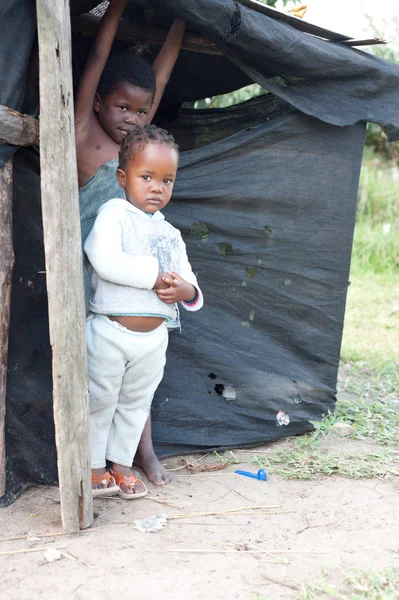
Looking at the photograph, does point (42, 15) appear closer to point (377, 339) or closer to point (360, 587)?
point (360, 587)

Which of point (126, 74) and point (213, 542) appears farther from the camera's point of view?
point (126, 74)

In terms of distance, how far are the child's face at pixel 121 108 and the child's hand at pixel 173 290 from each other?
0.78 metres

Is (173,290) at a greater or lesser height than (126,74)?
lesser

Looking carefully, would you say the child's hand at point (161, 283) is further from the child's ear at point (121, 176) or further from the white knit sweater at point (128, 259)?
the child's ear at point (121, 176)

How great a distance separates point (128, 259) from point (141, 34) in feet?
4.83

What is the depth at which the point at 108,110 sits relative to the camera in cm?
338

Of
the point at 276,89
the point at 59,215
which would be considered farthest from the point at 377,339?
the point at 59,215

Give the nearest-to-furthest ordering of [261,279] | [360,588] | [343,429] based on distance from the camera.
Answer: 1. [360,588]
2. [261,279]
3. [343,429]

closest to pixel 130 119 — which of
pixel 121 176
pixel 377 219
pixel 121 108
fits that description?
pixel 121 108

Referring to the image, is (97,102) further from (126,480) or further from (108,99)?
(126,480)

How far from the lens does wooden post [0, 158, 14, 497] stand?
2893 millimetres

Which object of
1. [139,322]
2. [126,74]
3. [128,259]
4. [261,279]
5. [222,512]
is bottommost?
[222,512]

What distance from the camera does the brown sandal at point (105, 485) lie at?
10.3 ft

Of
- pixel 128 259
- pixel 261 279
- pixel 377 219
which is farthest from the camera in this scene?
pixel 377 219
